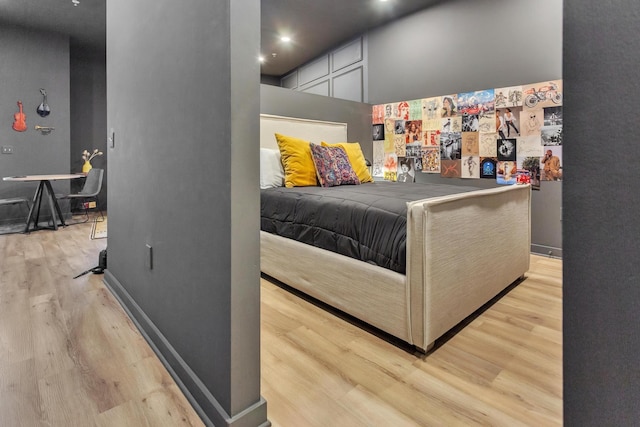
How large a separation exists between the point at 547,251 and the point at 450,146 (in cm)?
144


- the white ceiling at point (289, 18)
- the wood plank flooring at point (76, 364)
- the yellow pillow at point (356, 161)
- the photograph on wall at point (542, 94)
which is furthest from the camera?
the white ceiling at point (289, 18)

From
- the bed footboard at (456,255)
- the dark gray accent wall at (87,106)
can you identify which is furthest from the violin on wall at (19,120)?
the bed footboard at (456,255)

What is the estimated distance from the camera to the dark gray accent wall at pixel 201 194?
1043 millimetres

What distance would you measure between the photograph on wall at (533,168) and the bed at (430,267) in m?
0.90

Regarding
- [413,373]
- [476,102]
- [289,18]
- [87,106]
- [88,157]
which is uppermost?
[289,18]

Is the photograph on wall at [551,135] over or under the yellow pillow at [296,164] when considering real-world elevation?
over

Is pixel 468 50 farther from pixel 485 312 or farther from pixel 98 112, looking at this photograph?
pixel 98 112

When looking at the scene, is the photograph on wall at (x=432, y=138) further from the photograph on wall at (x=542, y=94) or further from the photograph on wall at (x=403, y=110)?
the photograph on wall at (x=542, y=94)

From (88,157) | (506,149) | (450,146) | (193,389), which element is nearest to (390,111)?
(450,146)

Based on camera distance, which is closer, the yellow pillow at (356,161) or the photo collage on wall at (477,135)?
the photo collage on wall at (477,135)

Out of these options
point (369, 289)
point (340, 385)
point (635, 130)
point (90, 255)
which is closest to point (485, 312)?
point (369, 289)

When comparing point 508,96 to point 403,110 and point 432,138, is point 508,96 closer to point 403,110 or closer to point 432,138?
point 432,138

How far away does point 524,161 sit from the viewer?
10.6 feet

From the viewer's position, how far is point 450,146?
149 inches
